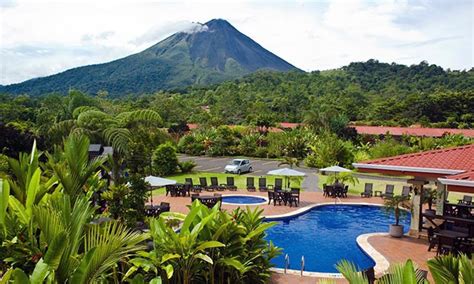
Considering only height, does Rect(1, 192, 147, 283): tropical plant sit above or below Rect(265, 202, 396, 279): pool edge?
above

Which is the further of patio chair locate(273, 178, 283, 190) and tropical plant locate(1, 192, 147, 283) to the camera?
patio chair locate(273, 178, 283, 190)

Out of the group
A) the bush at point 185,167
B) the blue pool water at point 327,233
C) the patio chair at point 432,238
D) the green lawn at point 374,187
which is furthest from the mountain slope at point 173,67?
the patio chair at point 432,238

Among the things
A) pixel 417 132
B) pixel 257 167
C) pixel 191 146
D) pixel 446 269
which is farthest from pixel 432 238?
pixel 417 132

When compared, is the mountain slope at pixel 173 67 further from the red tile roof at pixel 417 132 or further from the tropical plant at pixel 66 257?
the tropical plant at pixel 66 257

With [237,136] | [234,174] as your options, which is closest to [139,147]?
[234,174]

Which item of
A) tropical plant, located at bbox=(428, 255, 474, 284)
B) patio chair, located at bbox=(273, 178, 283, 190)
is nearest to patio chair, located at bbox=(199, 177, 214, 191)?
patio chair, located at bbox=(273, 178, 283, 190)

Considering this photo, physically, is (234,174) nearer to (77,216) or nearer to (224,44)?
(77,216)

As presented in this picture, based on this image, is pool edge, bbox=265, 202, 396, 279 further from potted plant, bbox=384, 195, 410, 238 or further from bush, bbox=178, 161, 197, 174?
bush, bbox=178, 161, 197, 174
